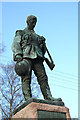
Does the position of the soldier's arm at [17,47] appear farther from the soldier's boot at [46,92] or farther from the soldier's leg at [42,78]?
the soldier's boot at [46,92]

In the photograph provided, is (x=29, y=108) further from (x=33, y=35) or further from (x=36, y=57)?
(x=33, y=35)

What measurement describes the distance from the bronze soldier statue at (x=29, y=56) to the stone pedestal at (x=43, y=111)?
0.28 metres

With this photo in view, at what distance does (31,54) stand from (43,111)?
1.59 m

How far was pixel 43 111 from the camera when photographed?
4449 millimetres

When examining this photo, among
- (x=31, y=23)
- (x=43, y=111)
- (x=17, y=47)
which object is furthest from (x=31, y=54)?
(x=43, y=111)

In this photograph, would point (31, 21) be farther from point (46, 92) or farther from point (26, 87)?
point (46, 92)

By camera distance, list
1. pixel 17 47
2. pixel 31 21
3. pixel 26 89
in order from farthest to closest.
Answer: pixel 31 21, pixel 17 47, pixel 26 89

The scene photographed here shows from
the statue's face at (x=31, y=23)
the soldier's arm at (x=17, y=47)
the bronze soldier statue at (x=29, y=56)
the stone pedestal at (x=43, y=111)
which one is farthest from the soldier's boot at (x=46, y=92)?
the statue's face at (x=31, y=23)

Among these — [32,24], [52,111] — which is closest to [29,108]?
[52,111]

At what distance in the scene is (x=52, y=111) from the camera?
4562 millimetres

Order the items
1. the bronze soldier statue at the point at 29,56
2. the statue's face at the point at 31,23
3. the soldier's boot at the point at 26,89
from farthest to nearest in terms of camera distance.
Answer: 1. the statue's face at the point at 31,23
2. the bronze soldier statue at the point at 29,56
3. the soldier's boot at the point at 26,89

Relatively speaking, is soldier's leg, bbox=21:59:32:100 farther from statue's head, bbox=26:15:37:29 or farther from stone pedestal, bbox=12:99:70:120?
statue's head, bbox=26:15:37:29

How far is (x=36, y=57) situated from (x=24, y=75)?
0.58 meters

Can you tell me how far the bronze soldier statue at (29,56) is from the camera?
5035 millimetres
